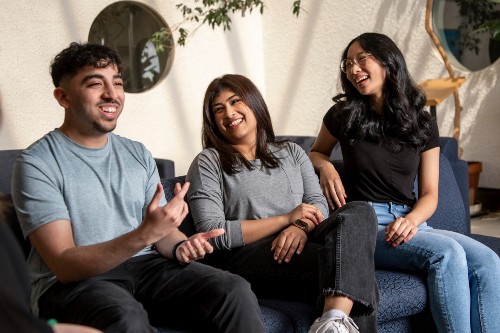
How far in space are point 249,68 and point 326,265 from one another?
5253 mm

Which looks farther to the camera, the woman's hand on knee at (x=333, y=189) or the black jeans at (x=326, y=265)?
the woman's hand on knee at (x=333, y=189)

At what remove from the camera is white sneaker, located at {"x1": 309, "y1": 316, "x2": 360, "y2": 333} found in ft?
6.98

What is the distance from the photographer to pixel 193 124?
22.3 feet

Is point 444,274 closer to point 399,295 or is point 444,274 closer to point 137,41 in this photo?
point 399,295

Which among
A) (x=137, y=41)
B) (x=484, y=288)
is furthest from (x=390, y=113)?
(x=137, y=41)

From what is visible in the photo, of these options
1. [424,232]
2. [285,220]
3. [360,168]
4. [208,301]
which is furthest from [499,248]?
[208,301]

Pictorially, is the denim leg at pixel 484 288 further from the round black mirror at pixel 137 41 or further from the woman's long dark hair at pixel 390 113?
the round black mirror at pixel 137 41

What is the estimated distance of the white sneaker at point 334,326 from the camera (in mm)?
2129

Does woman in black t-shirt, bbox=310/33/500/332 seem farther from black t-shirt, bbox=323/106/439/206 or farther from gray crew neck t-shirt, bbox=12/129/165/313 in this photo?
gray crew neck t-shirt, bbox=12/129/165/313

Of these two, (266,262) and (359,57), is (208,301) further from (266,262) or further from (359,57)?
(359,57)

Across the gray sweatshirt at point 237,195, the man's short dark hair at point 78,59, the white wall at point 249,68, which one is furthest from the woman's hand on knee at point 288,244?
the white wall at point 249,68

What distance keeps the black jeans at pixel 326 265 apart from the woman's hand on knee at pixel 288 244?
2cm

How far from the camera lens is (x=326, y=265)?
89.0 inches

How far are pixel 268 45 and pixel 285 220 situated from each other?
5.08 metres
